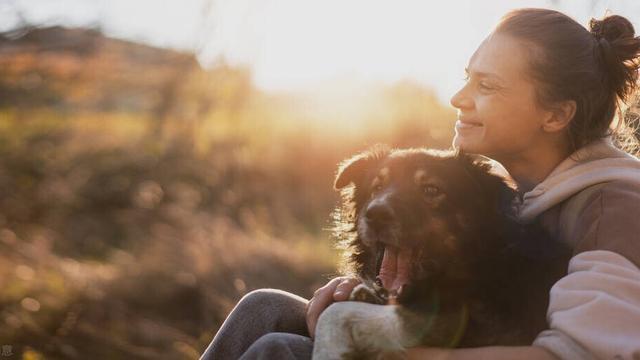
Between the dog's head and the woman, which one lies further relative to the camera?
the dog's head

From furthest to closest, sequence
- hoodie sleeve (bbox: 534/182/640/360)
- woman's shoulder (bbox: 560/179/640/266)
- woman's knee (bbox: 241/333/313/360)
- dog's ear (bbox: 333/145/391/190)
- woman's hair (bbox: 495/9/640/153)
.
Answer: dog's ear (bbox: 333/145/391/190), woman's hair (bbox: 495/9/640/153), woman's knee (bbox: 241/333/313/360), woman's shoulder (bbox: 560/179/640/266), hoodie sleeve (bbox: 534/182/640/360)

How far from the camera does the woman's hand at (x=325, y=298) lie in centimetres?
357

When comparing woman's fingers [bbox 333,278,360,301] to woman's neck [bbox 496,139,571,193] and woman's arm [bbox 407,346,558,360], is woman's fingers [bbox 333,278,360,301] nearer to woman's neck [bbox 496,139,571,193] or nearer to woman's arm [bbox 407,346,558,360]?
woman's arm [bbox 407,346,558,360]

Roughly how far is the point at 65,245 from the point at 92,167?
2358 millimetres

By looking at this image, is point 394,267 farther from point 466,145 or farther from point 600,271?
point 600,271

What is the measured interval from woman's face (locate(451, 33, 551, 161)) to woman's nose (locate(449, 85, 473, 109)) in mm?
17

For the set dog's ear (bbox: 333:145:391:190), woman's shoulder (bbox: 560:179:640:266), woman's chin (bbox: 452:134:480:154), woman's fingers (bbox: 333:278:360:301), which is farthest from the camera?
dog's ear (bbox: 333:145:391:190)

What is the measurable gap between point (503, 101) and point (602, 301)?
1.23 m

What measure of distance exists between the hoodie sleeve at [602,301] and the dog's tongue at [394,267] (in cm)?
76

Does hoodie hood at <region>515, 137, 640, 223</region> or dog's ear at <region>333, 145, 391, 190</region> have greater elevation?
dog's ear at <region>333, 145, 391, 190</region>

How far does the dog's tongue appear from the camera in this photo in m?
3.59

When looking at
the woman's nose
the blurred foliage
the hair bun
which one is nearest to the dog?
the woman's nose

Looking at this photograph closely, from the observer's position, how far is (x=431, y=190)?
151 inches

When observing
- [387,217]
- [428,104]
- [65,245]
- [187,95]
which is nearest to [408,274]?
[387,217]
